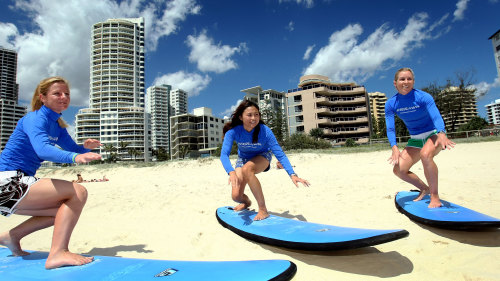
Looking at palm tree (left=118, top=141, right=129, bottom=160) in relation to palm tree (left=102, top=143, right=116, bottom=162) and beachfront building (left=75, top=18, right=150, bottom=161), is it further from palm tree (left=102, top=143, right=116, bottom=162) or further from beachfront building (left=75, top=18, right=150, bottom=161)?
palm tree (left=102, top=143, right=116, bottom=162)

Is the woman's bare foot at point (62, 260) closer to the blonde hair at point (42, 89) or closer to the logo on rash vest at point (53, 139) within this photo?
the logo on rash vest at point (53, 139)

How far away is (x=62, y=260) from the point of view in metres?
2.39

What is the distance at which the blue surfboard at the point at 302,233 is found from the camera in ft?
7.50

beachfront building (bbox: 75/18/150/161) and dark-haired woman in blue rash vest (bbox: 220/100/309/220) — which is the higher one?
beachfront building (bbox: 75/18/150/161)

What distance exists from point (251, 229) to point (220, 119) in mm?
105217

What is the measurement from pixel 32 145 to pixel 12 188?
428 millimetres

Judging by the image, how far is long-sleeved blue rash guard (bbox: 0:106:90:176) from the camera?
2430 millimetres

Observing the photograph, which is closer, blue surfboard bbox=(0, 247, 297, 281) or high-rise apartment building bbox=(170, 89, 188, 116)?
blue surfboard bbox=(0, 247, 297, 281)

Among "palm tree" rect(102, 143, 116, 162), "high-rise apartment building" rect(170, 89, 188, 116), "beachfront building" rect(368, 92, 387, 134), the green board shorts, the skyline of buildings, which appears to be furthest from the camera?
"high-rise apartment building" rect(170, 89, 188, 116)

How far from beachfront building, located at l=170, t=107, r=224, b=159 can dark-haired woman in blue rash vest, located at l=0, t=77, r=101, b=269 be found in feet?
288

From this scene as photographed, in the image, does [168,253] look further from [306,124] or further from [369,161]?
[306,124]

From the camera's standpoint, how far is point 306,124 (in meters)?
63.3

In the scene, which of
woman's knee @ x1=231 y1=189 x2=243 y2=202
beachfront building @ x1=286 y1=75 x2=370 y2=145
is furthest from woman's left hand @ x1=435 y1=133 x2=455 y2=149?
beachfront building @ x1=286 y1=75 x2=370 y2=145

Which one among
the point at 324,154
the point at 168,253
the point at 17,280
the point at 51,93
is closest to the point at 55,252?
the point at 17,280
